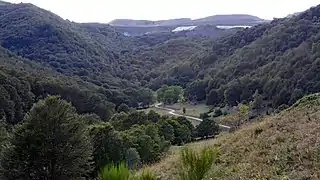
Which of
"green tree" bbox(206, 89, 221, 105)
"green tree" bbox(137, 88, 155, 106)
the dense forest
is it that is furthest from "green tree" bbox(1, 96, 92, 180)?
"green tree" bbox(137, 88, 155, 106)

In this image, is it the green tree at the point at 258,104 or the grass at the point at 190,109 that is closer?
the green tree at the point at 258,104

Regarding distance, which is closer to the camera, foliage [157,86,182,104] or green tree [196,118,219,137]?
green tree [196,118,219,137]

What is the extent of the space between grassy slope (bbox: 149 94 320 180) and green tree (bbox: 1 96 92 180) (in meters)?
10.1

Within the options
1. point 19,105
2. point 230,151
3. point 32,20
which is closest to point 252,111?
point 19,105

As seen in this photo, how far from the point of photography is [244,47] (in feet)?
388

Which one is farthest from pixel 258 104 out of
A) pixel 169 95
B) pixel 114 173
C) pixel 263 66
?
pixel 114 173

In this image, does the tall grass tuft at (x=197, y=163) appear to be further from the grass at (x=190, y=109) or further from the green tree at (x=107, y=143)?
the grass at (x=190, y=109)

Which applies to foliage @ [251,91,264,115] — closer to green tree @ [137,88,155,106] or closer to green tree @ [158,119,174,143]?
green tree @ [137,88,155,106]

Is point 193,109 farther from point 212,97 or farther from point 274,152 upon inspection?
point 274,152

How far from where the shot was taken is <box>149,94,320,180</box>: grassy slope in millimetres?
7676

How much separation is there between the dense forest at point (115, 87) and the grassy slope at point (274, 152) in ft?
7.95

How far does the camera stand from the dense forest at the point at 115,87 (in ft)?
70.6

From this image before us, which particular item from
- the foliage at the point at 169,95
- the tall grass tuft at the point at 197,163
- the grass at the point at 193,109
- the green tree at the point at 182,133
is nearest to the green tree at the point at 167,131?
the green tree at the point at 182,133

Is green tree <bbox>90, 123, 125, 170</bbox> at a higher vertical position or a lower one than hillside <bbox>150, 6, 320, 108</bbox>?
higher
